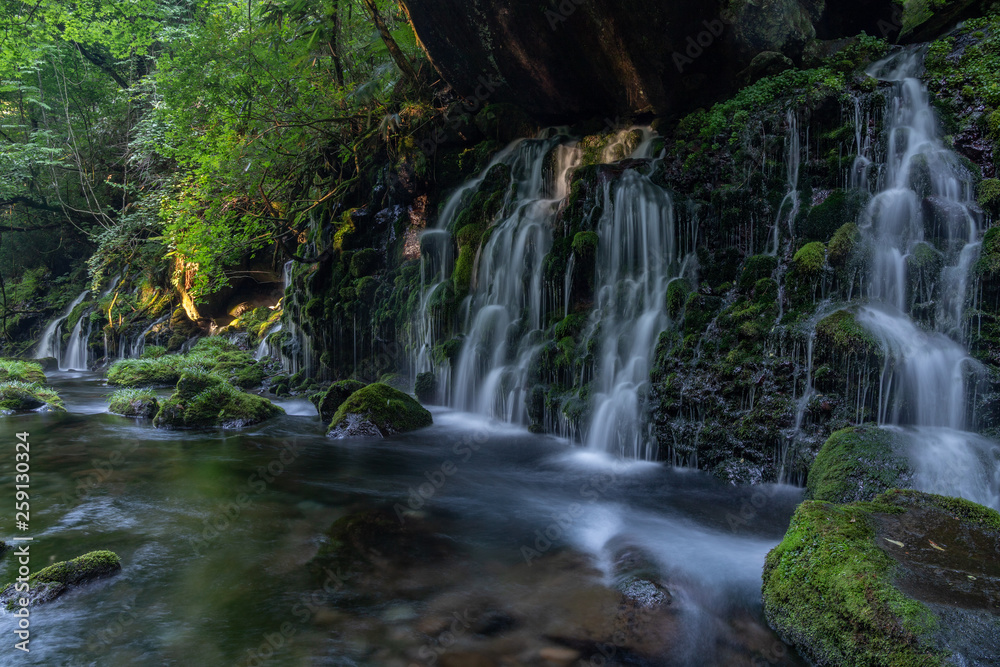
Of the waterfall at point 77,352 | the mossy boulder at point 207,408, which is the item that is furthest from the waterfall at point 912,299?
the waterfall at point 77,352

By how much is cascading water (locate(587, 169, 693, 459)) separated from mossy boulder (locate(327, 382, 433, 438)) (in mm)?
3121

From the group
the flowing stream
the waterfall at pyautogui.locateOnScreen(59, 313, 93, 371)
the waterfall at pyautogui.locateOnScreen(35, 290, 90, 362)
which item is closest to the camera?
the flowing stream

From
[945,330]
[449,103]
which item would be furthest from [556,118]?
[945,330]

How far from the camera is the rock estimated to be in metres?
2.80

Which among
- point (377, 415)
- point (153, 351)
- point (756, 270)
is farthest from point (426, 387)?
point (153, 351)

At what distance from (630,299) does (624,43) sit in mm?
4788

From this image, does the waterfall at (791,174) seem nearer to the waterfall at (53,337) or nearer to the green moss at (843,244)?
the green moss at (843,244)

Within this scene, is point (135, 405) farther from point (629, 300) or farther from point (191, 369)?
point (629, 300)

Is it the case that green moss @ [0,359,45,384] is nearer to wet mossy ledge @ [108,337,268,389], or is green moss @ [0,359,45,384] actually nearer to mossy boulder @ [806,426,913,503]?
wet mossy ledge @ [108,337,268,389]

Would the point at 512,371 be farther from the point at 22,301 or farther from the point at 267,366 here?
the point at 22,301

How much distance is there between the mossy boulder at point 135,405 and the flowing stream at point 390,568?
2295 mm

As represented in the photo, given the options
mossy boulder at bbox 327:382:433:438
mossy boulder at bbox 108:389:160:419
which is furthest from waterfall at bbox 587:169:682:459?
mossy boulder at bbox 108:389:160:419

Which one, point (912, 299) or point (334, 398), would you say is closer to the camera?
point (912, 299)

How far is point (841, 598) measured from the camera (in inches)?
124
